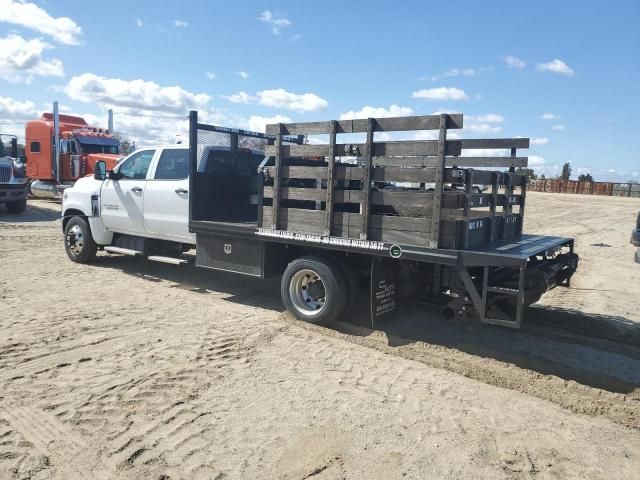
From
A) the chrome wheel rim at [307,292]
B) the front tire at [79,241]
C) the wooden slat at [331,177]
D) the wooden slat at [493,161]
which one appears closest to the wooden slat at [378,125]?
the wooden slat at [331,177]

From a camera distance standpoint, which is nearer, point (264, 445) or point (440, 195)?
point (264, 445)

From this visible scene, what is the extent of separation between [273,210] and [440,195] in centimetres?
203

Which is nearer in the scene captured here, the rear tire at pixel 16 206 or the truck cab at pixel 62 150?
the rear tire at pixel 16 206

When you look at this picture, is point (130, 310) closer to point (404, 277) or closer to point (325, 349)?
point (325, 349)

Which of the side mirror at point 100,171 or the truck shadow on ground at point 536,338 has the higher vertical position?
the side mirror at point 100,171

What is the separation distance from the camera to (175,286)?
26.1 ft

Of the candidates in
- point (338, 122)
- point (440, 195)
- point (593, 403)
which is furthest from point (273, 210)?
point (593, 403)

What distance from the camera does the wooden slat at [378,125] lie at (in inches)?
196

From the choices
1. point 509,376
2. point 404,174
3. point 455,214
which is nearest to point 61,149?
point 404,174

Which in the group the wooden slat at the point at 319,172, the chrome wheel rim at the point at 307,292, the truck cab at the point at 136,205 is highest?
the wooden slat at the point at 319,172

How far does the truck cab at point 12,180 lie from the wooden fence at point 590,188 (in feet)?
129

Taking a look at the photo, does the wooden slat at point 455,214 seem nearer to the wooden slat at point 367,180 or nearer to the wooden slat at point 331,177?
the wooden slat at point 367,180

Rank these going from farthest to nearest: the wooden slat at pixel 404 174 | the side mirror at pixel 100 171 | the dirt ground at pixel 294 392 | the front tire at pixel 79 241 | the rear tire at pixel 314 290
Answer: the front tire at pixel 79 241
the side mirror at pixel 100 171
the rear tire at pixel 314 290
the wooden slat at pixel 404 174
the dirt ground at pixel 294 392

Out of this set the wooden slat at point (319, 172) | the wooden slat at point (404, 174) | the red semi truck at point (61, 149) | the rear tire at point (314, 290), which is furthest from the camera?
the red semi truck at point (61, 149)
